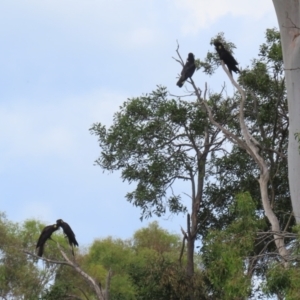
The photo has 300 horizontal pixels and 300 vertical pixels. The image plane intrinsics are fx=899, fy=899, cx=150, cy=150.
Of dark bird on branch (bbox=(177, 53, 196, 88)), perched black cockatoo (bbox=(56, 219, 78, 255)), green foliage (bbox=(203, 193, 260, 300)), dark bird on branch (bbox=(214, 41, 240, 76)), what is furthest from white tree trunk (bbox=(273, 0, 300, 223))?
perched black cockatoo (bbox=(56, 219, 78, 255))

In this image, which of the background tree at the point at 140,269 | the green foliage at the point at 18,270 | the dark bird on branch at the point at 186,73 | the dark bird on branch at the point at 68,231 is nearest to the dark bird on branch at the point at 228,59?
the dark bird on branch at the point at 186,73

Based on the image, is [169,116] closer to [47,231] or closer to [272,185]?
[272,185]

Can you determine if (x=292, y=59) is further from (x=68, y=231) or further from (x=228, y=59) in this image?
(x=68, y=231)

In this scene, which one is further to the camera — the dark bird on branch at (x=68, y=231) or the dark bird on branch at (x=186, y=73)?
the dark bird on branch at (x=186, y=73)

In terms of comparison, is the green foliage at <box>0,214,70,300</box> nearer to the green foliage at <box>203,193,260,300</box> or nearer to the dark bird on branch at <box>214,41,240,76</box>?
the dark bird on branch at <box>214,41,240,76</box>

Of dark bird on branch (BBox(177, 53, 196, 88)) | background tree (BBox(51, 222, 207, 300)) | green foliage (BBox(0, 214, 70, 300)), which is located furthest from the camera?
green foliage (BBox(0, 214, 70, 300))

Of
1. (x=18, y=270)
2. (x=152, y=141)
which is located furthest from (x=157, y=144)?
(x=18, y=270)

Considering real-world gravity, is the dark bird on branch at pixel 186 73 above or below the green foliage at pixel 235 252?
above

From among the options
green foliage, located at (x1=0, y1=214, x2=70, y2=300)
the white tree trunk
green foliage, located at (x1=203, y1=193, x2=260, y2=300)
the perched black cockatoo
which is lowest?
green foliage, located at (x1=203, y1=193, x2=260, y2=300)

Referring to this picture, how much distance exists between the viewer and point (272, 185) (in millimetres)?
15328

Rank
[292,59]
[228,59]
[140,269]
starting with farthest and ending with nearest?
1. [140,269]
2. [228,59]
3. [292,59]

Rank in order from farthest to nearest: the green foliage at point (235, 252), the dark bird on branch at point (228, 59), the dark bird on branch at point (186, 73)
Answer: the dark bird on branch at point (228, 59) → the dark bird on branch at point (186, 73) → the green foliage at point (235, 252)

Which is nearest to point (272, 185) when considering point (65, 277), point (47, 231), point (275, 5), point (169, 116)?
point (169, 116)

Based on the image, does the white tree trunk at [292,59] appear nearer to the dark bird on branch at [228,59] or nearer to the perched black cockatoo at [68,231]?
the dark bird on branch at [228,59]
